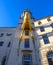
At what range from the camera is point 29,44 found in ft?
64.0

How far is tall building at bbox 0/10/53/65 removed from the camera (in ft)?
52.4

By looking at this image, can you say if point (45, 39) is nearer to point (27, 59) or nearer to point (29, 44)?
point (29, 44)

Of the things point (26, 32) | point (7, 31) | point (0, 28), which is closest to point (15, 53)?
point (26, 32)

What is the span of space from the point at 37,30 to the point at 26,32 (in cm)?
253

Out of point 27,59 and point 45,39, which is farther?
point 45,39

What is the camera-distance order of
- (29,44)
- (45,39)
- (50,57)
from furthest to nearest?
(45,39), (29,44), (50,57)

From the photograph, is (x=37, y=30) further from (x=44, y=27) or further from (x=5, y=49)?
(x=5, y=49)

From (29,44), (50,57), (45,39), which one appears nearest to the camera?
(50,57)

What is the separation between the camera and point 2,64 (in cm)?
1820

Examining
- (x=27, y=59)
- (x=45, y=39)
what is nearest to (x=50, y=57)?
→ (x=27, y=59)

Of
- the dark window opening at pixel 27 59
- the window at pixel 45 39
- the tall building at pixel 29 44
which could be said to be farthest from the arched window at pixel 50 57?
the window at pixel 45 39

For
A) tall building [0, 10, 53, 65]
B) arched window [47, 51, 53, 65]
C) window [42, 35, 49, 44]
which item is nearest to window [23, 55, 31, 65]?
tall building [0, 10, 53, 65]

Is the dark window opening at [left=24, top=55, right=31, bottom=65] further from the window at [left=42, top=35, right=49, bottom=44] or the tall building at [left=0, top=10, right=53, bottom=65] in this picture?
Answer: the window at [left=42, top=35, right=49, bottom=44]

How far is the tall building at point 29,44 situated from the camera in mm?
15977
